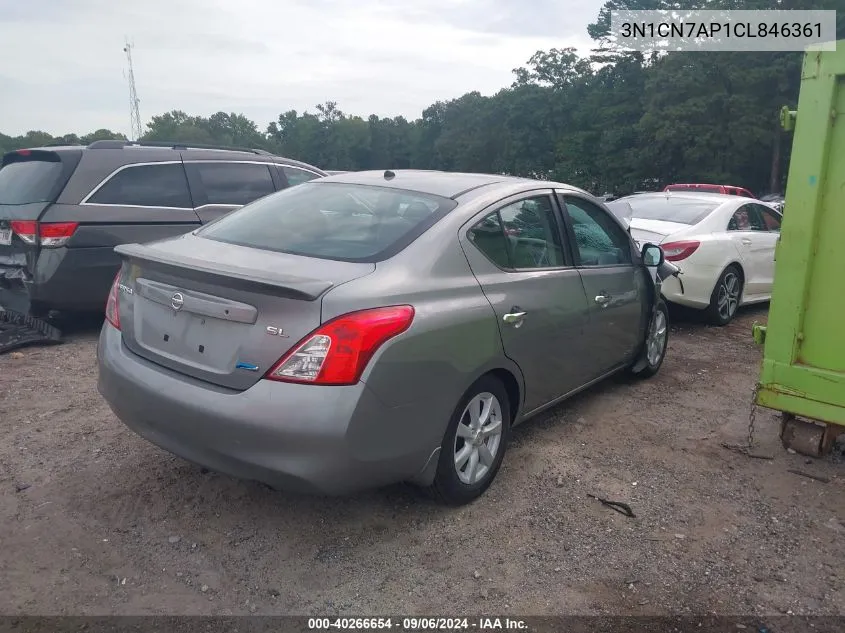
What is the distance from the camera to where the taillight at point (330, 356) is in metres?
2.65

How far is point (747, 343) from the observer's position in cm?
689

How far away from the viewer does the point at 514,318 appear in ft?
11.5

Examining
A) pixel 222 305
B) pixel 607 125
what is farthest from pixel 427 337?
pixel 607 125

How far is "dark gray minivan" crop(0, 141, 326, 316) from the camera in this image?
5.85m

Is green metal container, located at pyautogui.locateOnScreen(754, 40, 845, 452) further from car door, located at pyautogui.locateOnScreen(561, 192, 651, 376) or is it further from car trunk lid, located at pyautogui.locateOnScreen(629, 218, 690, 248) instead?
car trunk lid, located at pyautogui.locateOnScreen(629, 218, 690, 248)

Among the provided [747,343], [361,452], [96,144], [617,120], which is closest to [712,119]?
[617,120]

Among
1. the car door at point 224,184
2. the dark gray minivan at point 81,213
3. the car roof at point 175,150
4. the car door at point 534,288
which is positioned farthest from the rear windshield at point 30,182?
the car door at point 534,288

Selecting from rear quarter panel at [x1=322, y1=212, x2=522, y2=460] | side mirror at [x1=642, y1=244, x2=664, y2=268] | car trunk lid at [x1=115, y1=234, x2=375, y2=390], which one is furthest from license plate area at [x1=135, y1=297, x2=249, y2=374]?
side mirror at [x1=642, y1=244, x2=664, y2=268]

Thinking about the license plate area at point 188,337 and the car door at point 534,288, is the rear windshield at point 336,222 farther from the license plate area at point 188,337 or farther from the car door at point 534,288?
the license plate area at point 188,337

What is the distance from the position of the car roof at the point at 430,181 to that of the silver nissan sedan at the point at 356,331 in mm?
20

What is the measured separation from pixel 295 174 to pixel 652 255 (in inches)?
168

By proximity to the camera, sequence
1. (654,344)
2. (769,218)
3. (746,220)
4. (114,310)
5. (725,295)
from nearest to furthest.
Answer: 1. (114,310)
2. (654,344)
3. (725,295)
4. (746,220)
5. (769,218)

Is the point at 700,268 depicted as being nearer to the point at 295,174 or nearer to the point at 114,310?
the point at 295,174

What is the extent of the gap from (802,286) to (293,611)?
2.90 metres
